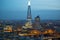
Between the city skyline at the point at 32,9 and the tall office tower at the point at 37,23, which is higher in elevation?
the city skyline at the point at 32,9

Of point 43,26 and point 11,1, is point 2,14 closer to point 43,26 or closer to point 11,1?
point 11,1

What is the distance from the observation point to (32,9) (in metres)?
2.52

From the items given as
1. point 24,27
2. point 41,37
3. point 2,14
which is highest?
point 2,14

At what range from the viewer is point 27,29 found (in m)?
2.52

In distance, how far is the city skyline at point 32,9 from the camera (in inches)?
98.2

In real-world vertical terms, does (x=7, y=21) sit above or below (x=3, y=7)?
below

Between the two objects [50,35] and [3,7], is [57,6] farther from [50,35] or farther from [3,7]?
[3,7]

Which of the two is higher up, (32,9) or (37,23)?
(32,9)

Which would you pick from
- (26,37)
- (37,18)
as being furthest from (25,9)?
(26,37)

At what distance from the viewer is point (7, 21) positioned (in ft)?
8.12

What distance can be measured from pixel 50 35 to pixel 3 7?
789 mm

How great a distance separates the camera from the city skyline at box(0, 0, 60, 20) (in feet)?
8.18

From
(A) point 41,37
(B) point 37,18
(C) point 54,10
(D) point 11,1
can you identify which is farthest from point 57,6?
(D) point 11,1

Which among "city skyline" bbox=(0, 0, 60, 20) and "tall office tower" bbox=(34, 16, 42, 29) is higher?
"city skyline" bbox=(0, 0, 60, 20)
